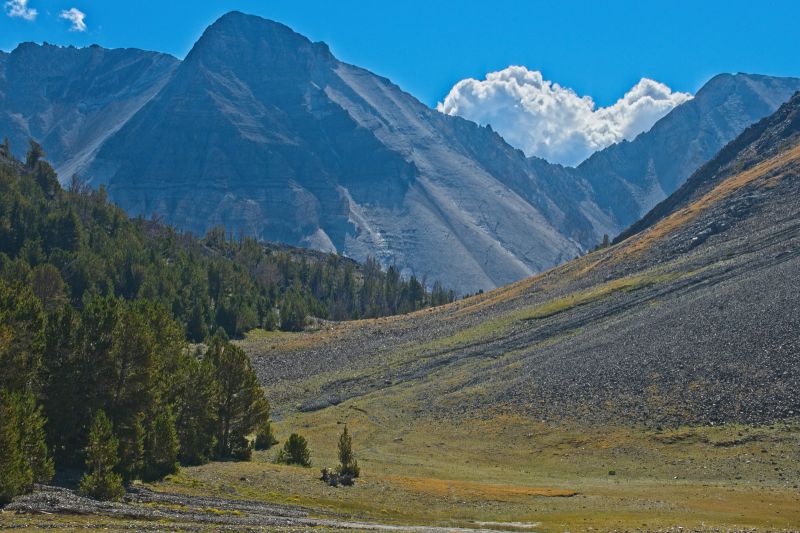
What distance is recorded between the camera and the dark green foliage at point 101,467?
141ft

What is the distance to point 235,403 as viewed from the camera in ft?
224

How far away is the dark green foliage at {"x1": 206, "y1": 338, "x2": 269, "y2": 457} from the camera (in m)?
68.1

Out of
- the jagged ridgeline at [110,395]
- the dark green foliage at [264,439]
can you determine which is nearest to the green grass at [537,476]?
the dark green foliage at [264,439]

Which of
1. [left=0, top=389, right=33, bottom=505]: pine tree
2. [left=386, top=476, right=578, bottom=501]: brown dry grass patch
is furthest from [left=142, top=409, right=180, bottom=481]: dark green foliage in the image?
[left=386, top=476, right=578, bottom=501]: brown dry grass patch

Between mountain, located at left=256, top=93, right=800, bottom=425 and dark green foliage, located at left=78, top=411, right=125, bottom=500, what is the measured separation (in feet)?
171

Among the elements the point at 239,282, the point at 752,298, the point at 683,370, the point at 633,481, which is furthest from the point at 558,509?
the point at 239,282

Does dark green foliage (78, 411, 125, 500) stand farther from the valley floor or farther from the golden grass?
the golden grass

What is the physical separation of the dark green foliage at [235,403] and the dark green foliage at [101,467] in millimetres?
22401

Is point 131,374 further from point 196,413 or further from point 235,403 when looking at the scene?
point 235,403

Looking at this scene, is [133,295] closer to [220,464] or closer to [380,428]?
[380,428]

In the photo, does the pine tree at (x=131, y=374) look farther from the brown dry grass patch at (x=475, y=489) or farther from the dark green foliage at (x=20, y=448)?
the brown dry grass patch at (x=475, y=489)

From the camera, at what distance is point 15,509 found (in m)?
36.8

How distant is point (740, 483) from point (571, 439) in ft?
67.1

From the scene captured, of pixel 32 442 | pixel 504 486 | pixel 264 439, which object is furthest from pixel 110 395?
pixel 504 486
